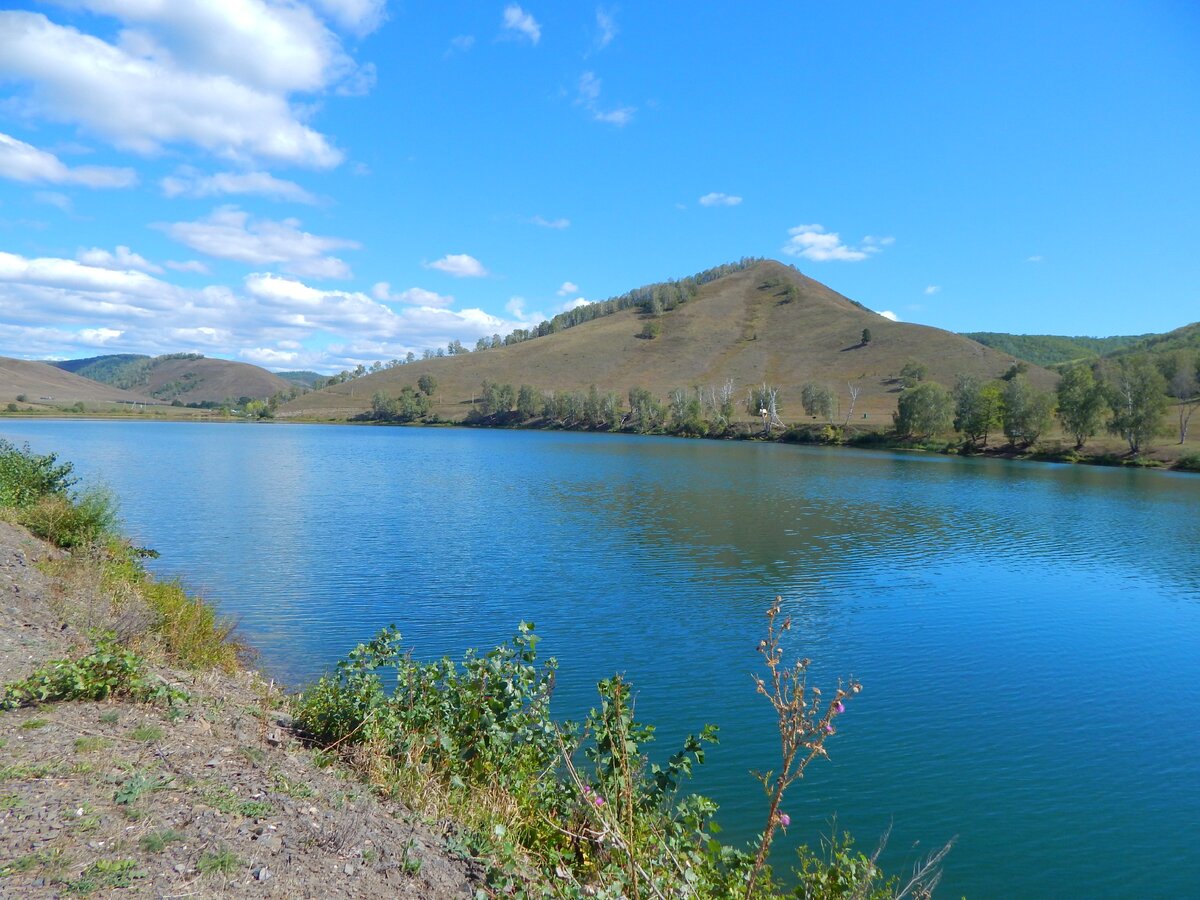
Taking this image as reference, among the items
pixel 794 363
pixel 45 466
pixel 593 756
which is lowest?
pixel 593 756

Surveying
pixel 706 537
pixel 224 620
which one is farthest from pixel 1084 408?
pixel 224 620

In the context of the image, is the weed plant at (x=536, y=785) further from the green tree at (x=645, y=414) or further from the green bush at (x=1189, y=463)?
the green tree at (x=645, y=414)

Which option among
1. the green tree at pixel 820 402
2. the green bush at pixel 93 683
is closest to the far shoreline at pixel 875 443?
the green tree at pixel 820 402

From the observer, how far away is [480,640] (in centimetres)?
1675

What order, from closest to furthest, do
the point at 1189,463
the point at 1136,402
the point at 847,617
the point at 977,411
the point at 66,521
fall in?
the point at 66,521 → the point at 847,617 → the point at 1189,463 → the point at 1136,402 → the point at 977,411

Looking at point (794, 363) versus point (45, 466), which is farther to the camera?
point (794, 363)

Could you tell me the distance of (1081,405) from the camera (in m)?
84.9

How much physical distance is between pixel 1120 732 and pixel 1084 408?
8516 cm

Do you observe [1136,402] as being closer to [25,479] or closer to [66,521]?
[66,521]

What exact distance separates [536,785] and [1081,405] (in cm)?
9542

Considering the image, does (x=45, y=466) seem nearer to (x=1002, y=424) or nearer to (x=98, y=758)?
(x=98, y=758)

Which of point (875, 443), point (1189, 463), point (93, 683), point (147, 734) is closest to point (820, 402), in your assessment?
point (875, 443)

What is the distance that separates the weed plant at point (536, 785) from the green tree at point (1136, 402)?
8980cm

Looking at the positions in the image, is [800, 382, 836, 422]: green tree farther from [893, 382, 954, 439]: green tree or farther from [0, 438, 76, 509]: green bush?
[0, 438, 76, 509]: green bush
